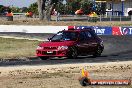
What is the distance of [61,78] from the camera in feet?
48.2

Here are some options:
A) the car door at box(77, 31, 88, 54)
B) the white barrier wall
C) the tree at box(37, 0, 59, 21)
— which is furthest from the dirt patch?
the tree at box(37, 0, 59, 21)

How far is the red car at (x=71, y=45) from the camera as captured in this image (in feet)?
69.9

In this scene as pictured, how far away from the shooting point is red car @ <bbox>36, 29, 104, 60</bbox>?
838 inches

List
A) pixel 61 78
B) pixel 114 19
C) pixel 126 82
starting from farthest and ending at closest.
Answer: pixel 114 19
pixel 61 78
pixel 126 82

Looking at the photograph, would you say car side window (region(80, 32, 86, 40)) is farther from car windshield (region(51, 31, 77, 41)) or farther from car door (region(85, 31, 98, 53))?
car windshield (region(51, 31, 77, 41))

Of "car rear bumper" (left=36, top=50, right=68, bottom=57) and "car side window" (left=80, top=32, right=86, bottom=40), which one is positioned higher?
"car side window" (left=80, top=32, right=86, bottom=40)

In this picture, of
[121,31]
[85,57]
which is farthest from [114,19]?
[85,57]

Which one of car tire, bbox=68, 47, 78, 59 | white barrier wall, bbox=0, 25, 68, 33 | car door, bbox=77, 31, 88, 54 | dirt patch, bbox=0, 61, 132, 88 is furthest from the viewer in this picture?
white barrier wall, bbox=0, 25, 68, 33

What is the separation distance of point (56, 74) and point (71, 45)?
586cm

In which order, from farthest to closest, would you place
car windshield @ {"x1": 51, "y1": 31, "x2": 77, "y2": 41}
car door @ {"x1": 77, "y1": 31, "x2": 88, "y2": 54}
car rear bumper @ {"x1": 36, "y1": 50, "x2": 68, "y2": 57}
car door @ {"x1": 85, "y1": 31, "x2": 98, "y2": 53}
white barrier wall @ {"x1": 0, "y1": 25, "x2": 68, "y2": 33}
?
white barrier wall @ {"x1": 0, "y1": 25, "x2": 68, "y2": 33}, car door @ {"x1": 85, "y1": 31, "x2": 98, "y2": 53}, car windshield @ {"x1": 51, "y1": 31, "x2": 77, "y2": 41}, car door @ {"x1": 77, "y1": 31, "x2": 88, "y2": 54}, car rear bumper @ {"x1": 36, "y1": 50, "x2": 68, "y2": 57}

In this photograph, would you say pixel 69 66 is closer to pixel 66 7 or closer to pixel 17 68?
pixel 17 68

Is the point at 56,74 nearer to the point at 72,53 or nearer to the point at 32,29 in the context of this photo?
the point at 72,53

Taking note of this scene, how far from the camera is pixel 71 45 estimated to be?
21.5 meters

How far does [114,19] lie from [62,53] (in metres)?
37.1
